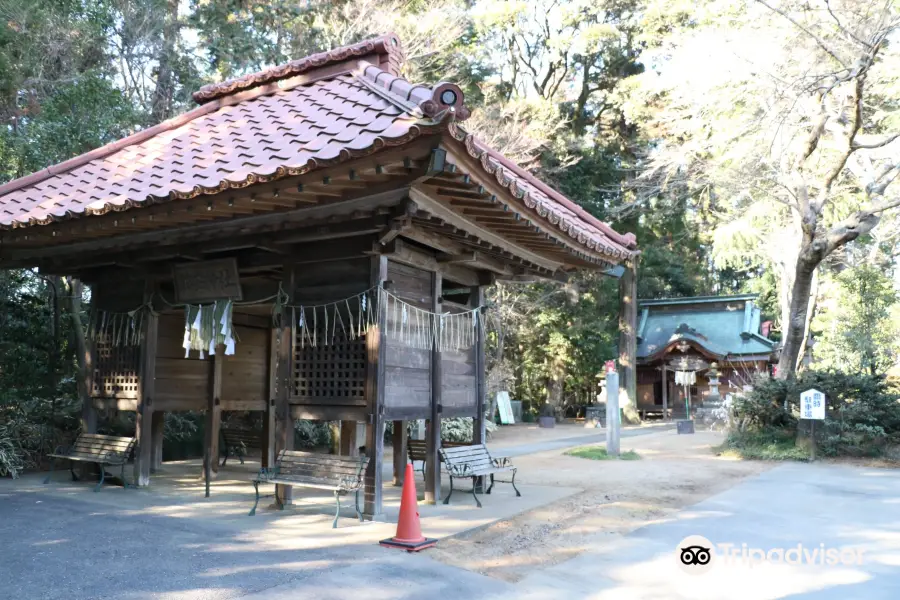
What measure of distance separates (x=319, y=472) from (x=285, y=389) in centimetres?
115

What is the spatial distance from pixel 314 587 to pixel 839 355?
1984 centimetres

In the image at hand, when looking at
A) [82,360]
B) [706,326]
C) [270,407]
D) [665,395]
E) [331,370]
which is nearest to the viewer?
[331,370]

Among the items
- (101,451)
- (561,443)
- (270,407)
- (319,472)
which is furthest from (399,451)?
(561,443)

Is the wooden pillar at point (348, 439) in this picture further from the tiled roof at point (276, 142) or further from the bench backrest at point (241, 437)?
→ the tiled roof at point (276, 142)

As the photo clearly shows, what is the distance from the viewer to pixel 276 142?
278 inches

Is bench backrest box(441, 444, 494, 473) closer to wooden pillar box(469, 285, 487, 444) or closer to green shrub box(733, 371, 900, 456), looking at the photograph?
wooden pillar box(469, 285, 487, 444)

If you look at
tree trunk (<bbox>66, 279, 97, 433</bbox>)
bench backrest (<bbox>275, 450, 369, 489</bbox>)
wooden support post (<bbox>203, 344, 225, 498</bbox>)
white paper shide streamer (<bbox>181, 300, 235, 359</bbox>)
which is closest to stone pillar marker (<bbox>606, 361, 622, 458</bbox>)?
wooden support post (<bbox>203, 344, 225, 498</bbox>)

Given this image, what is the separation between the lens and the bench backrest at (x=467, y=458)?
832cm

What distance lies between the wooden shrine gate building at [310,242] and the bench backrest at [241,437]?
1.79m

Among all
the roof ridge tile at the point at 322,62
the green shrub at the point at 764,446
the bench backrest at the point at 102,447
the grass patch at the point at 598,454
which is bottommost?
the grass patch at the point at 598,454

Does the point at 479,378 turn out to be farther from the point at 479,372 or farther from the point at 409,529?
the point at 409,529

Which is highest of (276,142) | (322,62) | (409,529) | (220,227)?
(322,62)

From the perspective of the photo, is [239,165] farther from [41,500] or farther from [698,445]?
[698,445]

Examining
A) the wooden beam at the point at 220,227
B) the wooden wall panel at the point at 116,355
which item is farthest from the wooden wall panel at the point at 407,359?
the wooden wall panel at the point at 116,355
